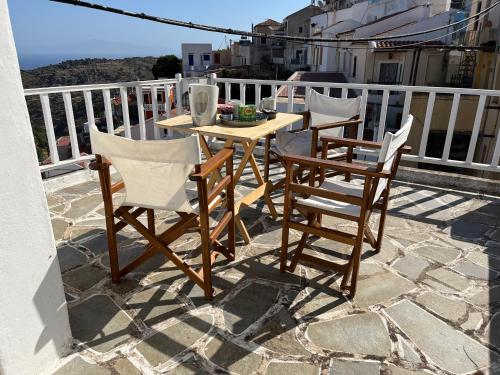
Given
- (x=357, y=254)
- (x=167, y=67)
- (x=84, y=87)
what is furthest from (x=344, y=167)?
(x=167, y=67)

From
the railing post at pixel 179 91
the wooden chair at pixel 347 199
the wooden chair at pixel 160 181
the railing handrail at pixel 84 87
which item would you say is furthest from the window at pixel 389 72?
the wooden chair at pixel 160 181

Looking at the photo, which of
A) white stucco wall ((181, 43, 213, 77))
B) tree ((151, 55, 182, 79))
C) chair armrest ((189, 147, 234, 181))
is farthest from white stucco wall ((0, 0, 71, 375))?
tree ((151, 55, 182, 79))

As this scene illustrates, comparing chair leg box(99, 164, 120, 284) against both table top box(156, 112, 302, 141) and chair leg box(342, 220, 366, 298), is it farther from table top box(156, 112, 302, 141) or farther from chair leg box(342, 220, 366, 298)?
chair leg box(342, 220, 366, 298)

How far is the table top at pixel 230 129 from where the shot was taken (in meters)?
2.41

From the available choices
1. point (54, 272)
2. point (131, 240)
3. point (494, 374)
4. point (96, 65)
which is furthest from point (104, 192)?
point (96, 65)

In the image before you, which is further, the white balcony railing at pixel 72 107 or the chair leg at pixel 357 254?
the white balcony railing at pixel 72 107

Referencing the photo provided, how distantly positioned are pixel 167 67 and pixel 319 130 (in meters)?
34.4

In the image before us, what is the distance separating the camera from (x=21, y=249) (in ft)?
4.66

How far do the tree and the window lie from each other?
22.4m

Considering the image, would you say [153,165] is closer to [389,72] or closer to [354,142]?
[354,142]

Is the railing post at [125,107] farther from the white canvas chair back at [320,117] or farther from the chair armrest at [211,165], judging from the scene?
the chair armrest at [211,165]

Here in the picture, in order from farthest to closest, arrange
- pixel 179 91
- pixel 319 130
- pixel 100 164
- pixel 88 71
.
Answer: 1. pixel 88 71
2. pixel 179 91
3. pixel 319 130
4. pixel 100 164

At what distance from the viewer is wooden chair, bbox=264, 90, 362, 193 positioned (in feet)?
10.7

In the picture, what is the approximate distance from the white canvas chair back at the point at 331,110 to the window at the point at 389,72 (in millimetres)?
14279
